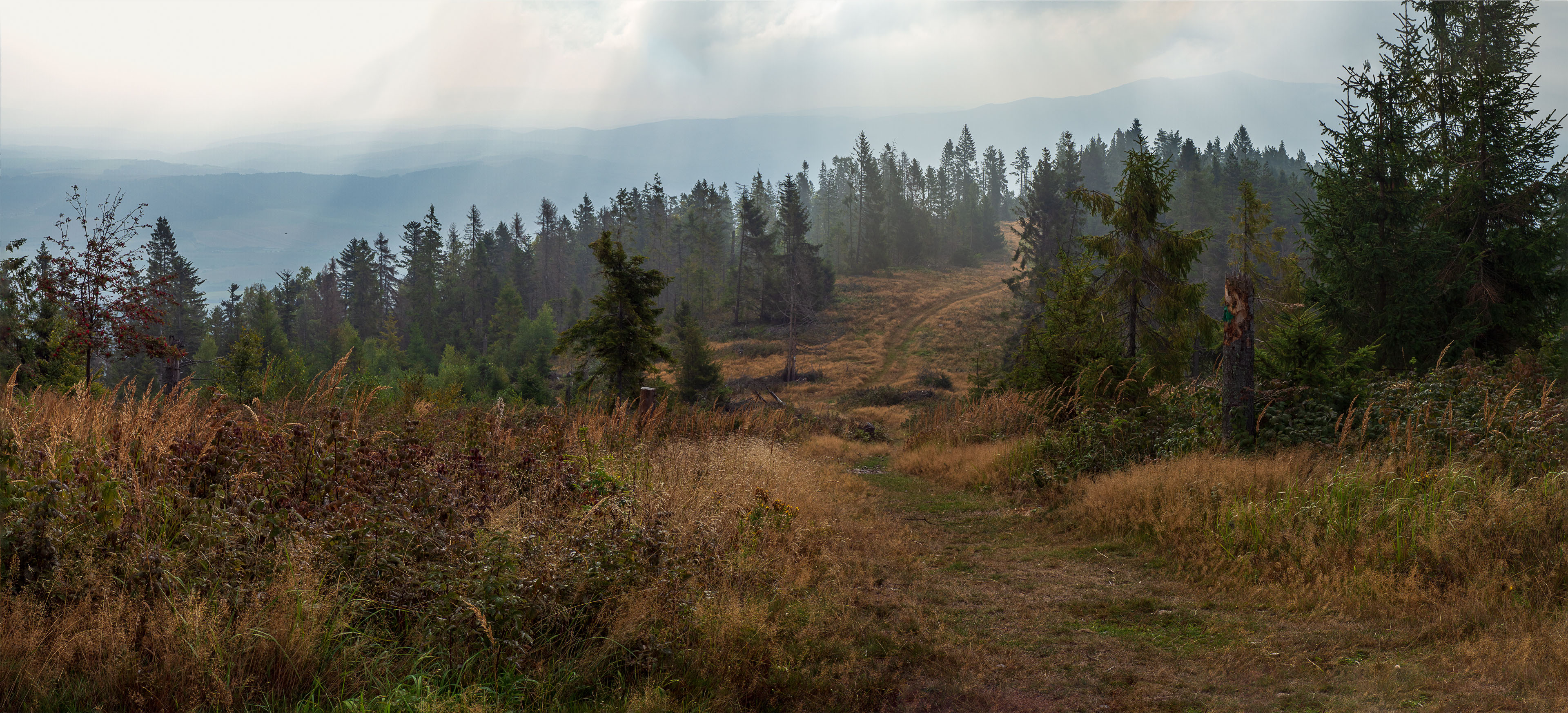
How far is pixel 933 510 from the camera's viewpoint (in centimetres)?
1041

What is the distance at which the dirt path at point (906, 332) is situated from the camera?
49281mm

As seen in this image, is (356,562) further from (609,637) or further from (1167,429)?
(1167,429)

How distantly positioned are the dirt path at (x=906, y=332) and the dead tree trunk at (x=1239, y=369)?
36.9 metres

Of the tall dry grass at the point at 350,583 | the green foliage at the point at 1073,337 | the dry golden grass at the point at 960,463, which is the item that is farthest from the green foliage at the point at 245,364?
the green foliage at the point at 1073,337

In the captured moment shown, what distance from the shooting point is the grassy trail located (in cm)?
407

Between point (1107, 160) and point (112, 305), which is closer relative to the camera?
point (112, 305)

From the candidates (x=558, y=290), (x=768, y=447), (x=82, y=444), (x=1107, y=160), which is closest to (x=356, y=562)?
(x=82, y=444)

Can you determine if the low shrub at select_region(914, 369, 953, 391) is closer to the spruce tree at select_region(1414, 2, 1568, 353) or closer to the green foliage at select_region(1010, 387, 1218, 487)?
the spruce tree at select_region(1414, 2, 1568, 353)

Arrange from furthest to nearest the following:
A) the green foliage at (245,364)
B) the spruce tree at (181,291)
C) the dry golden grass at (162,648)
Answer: the spruce tree at (181,291) < the green foliage at (245,364) < the dry golden grass at (162,648)

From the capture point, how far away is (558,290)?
87.9 m

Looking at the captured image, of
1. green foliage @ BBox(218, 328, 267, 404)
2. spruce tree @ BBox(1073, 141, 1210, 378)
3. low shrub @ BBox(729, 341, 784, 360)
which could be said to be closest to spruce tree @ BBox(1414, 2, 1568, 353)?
spruce tree @ BBox(1073, 141, 1210, 378)

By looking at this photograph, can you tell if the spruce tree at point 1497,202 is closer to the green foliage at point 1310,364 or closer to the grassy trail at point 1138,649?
the green foliage at point 1310,364

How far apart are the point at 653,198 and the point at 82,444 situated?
90.0 meters

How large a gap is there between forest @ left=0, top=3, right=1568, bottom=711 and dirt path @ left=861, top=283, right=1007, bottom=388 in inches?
1201
